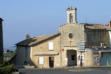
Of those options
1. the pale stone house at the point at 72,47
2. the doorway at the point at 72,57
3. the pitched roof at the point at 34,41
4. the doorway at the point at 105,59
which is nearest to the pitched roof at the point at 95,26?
the pale stone house at the point at 72,47

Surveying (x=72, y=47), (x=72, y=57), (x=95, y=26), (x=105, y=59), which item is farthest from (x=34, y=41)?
(x=105, y=59)

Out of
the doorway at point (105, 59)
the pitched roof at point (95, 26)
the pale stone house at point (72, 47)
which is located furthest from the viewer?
the pitched roof at point (95, 26)

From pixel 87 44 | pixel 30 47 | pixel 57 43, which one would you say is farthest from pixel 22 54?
pixel 87 44

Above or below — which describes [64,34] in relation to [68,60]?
above

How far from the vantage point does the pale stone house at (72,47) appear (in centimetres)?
5325

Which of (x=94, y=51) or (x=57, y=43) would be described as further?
(x=57, y=43)

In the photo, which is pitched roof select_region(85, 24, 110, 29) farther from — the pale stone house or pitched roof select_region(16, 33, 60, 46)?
pitched roof select_region(16, 33, 60, 46)

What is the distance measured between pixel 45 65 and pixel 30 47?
414 cm

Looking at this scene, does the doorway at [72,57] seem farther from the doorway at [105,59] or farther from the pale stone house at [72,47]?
the doorway at [105,59]

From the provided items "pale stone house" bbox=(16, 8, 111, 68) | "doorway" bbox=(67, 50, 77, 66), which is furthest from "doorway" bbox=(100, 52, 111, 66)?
"doorway" bbox=(67, 50, 77, 66)

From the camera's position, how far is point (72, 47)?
2179 inches

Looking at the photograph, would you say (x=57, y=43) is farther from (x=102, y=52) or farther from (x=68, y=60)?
(x=102, y=52)

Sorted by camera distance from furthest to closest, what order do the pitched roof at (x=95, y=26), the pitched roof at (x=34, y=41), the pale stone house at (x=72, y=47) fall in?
the pitched roof at (x=34, y=41)
the pitched roof at (x=95, y=26)
the pale stone house at (x=72, y=47)

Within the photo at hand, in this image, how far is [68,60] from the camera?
55.5m
